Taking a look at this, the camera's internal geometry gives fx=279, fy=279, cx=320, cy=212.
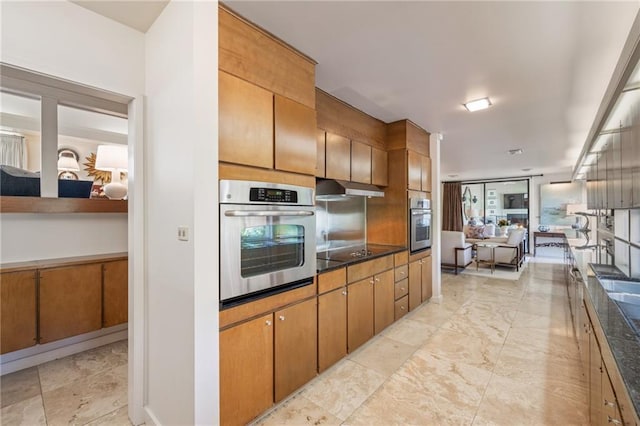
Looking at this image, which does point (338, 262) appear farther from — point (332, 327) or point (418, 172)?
point (418, 172)

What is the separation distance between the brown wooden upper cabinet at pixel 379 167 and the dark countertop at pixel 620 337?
219 centimetres

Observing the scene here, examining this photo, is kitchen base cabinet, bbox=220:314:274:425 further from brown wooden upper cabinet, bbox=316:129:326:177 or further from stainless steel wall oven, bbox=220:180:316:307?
brown wooden upper cabinet, bbox=316:129:326:177

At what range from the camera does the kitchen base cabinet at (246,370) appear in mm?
1626

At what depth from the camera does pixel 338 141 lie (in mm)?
2986

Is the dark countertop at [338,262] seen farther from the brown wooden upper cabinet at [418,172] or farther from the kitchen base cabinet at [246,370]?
the brown wooden upper cabinet at [418,172]

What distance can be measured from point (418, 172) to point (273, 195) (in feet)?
9.04

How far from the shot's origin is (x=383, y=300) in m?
3.15

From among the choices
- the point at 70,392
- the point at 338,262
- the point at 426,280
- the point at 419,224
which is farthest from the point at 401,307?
the point at 70,392

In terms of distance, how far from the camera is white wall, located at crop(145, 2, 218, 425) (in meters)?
1.46

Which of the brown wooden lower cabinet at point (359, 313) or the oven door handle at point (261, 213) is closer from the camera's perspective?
the oven door handle at point (261, 213)

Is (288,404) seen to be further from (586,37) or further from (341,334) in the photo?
(586,37)

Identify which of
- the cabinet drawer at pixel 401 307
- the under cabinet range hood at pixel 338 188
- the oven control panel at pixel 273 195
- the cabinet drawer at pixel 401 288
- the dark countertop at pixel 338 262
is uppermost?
the under cabinet range hood at pixel 338 188

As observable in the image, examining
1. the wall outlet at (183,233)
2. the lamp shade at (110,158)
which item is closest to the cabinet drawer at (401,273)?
the wall outlet at (183,233)

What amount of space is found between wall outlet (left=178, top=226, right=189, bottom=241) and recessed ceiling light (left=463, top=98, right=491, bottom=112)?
3126mm
